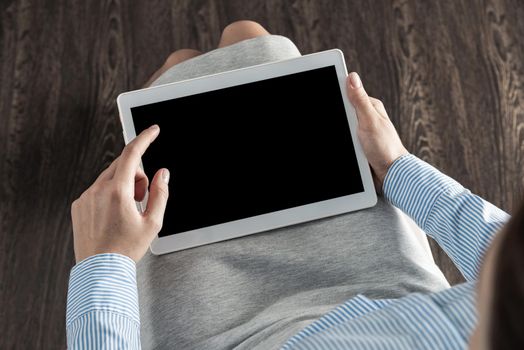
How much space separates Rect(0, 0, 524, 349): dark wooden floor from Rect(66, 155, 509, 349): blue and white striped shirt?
0.59 meters

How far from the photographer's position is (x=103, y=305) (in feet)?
2.28

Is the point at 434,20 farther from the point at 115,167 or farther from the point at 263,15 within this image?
the point at 115,167

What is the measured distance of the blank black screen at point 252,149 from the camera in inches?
32.9

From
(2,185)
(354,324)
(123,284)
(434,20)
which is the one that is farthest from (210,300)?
(434,20)

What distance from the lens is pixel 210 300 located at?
0.80m

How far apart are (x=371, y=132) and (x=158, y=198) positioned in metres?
0.31

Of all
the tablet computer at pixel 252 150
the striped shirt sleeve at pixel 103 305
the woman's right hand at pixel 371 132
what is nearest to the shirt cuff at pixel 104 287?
the striped shirt sleeve at pixel 103 305

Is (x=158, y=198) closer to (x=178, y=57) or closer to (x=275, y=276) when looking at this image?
(x=275, y=276)

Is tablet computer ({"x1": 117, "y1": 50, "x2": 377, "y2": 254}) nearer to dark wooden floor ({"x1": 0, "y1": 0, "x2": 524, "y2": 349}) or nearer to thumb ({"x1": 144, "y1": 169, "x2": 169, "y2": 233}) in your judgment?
thumb ({"x1": 144, "y1": 169, "x2": 169, "y2": 233})

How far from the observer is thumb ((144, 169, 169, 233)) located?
0.76 meters

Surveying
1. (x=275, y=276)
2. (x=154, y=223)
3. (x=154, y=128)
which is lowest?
(x=275, y=276)

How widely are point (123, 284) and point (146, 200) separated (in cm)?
15

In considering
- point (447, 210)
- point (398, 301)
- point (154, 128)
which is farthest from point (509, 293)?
point (154, 128)

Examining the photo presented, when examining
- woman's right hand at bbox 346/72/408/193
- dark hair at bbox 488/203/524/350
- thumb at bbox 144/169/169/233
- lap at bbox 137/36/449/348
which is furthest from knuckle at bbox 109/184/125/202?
dark hair at bbox 488/203/524/350
